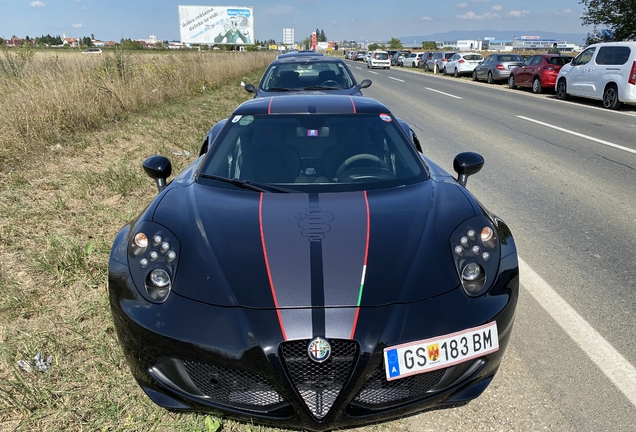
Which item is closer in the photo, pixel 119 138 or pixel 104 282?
pixel 104 282

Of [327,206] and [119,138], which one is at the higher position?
[327,206]

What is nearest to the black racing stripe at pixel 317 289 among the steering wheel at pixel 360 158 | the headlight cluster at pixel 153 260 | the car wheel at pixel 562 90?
the headlight cluster at pixel 153 260

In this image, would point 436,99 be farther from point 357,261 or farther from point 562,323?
point 357,261

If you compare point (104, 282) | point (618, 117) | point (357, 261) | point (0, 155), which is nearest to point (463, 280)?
point (357, 261)

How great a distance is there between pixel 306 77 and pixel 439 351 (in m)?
7.10

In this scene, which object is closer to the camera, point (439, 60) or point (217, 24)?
point (439, 60)

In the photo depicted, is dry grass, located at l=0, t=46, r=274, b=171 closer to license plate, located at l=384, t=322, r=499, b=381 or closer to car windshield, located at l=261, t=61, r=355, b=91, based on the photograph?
car windshield, located at l=261, t=61, r=355, b=91

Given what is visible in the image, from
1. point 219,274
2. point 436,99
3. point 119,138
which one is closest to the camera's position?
point 219,274

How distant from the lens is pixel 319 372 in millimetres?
1874

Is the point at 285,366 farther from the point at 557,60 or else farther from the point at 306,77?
the point at 557,60

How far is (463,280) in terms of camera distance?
2205 millimetres

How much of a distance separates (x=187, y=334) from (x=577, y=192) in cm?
552

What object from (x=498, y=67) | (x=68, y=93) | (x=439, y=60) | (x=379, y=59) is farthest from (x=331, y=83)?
(x=379, y=59)

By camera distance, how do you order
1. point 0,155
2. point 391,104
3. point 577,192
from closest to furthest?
point 577,192 → point 0,155 → point 391,104
